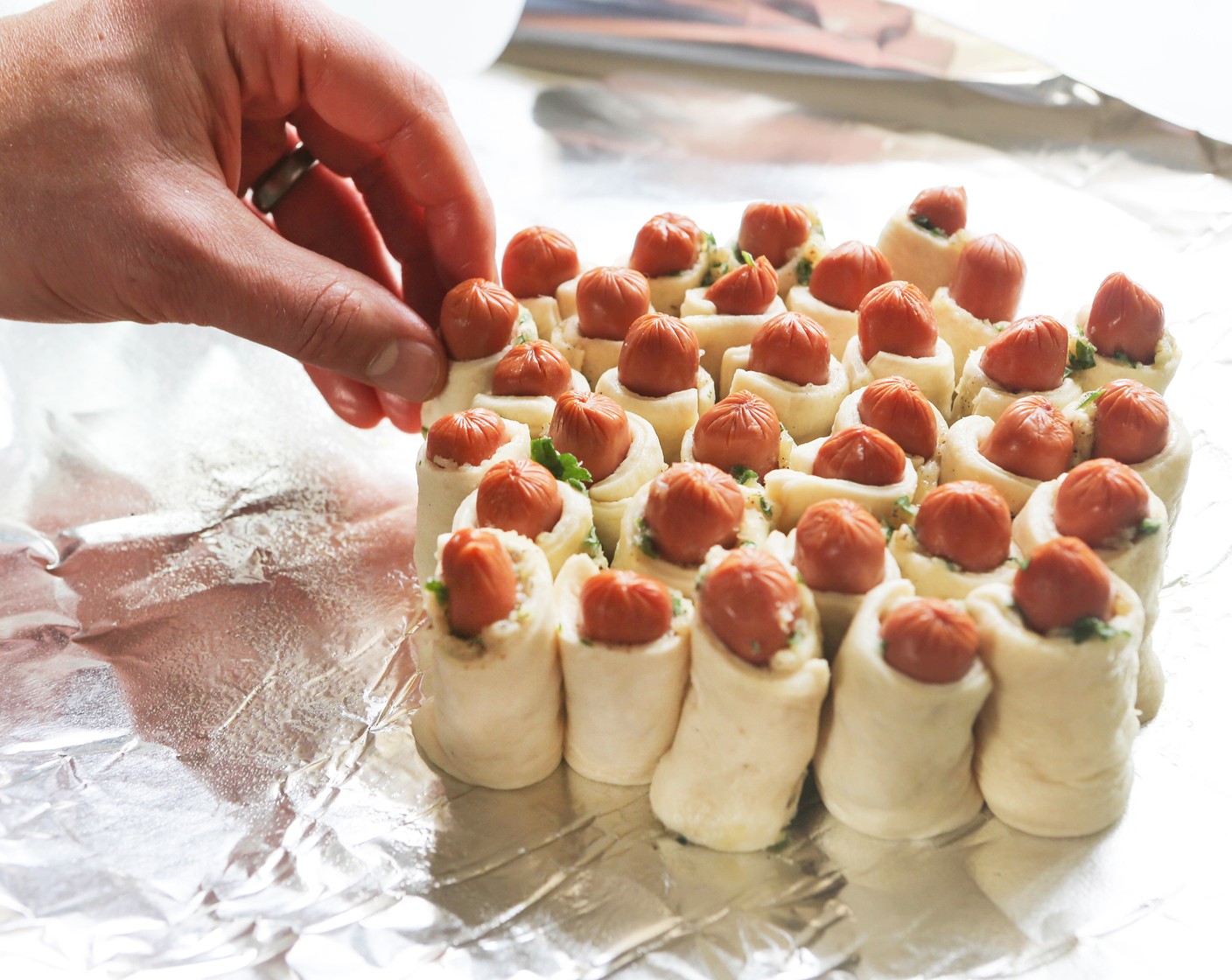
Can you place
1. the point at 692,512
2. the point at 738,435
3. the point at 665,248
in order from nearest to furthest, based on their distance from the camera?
1. the point at 692,512
2. the point at 738,435
3. the point at 665,248

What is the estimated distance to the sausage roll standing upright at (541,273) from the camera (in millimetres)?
3051

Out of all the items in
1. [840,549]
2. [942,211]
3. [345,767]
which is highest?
[942,211]

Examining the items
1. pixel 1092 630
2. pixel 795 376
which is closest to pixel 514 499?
pixel 795 376

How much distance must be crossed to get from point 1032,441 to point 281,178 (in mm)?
2179

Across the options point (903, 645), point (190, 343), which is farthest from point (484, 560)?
point (190, 343)

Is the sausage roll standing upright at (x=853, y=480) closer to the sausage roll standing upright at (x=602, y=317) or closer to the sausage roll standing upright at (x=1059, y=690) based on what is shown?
the sausage roll standing upright at (x=1059, y=690)

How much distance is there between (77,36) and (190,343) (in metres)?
1.28

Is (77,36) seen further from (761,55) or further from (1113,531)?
(761,55)

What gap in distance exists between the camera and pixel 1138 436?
7.72 feet

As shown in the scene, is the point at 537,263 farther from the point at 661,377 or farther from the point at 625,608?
the point at 625,608

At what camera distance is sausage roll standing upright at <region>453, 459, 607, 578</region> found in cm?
227

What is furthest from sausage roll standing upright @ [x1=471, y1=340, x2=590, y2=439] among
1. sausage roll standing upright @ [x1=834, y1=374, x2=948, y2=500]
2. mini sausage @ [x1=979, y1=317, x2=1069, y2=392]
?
mini sausage @ [x1=979, y1=317, x2=1069, y2=392]

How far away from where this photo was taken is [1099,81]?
4.44m

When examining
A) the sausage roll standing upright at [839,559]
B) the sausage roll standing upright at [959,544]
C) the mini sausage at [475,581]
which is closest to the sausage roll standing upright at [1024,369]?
the sausage roll standing upright at [959,544]
